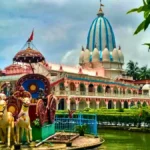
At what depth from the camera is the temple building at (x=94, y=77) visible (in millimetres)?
44562

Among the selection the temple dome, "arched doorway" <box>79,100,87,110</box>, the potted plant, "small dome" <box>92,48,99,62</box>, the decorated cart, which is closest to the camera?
the decorated cart

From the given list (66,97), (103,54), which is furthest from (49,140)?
(103,54)

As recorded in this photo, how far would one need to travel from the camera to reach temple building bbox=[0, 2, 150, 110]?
146ft

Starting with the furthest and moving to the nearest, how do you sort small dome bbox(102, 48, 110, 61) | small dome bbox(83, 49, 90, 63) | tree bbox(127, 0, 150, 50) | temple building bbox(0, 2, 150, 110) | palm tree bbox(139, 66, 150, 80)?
palm tree bbox(139, 66, 150, 80) < small dome bbox(83, 49, 90, 63) < small dome bbox(102, 48, 110, 61) < temple building bbox(0, 2, 150, 110) < tree bbox(127, 0, 150, 50)

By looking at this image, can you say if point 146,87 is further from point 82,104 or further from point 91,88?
point 82,104

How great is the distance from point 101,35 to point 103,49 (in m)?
2.87

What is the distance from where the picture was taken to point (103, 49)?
206ft

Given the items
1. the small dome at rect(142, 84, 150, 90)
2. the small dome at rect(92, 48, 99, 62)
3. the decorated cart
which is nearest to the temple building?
the small dome at rect(92, 48, 99, 62)

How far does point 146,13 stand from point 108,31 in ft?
206

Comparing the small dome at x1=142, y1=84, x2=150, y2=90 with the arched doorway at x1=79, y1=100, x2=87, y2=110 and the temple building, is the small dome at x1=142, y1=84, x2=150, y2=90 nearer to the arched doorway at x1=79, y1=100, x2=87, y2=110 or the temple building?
the temple building

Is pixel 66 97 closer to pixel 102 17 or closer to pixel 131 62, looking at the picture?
pixel 102 17

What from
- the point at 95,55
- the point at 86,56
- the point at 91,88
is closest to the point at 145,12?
the point at 91,88

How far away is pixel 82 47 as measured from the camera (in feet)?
212

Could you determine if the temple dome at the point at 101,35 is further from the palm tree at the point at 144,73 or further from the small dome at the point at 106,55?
the palm tree at the point at 144,73
